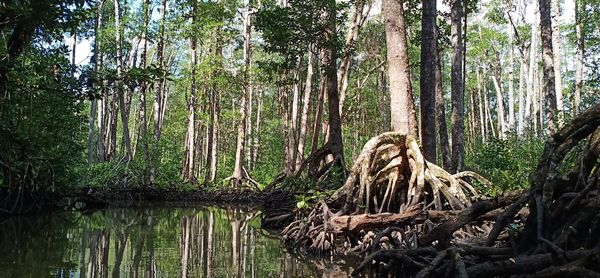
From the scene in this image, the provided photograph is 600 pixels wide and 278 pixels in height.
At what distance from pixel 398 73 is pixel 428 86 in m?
1.77

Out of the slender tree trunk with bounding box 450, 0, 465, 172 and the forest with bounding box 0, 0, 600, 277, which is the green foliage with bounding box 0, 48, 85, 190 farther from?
the slender tree trunk with bounding box 450, 0, 465, 172

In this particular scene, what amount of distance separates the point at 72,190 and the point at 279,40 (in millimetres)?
8147

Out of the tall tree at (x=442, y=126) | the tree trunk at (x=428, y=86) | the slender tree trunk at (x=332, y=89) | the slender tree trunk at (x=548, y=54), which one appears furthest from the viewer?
the tall tree at (x=442, y=126)

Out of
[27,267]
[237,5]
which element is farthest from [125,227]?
[237,5]

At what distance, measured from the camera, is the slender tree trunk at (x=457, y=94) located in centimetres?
1375

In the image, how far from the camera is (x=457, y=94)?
14078 mm

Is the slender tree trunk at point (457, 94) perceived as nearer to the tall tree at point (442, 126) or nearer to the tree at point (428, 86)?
the tall tree at point (442, 126)

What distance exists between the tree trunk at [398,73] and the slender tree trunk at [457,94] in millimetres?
6267

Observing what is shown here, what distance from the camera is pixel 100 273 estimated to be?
544cm

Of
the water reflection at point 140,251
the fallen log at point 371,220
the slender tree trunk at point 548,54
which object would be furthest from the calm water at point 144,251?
the slender tree trunk at point 548,54

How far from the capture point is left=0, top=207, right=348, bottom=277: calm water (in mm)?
5621

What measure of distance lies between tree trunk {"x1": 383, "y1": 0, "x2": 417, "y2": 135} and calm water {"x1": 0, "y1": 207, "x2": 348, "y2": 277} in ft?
8.42

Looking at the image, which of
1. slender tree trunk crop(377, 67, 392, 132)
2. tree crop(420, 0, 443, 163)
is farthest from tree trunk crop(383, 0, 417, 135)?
slender tree trunk crop(377, 67, 392, 132)

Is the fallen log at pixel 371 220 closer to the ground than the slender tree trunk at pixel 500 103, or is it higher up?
closer to the ground
